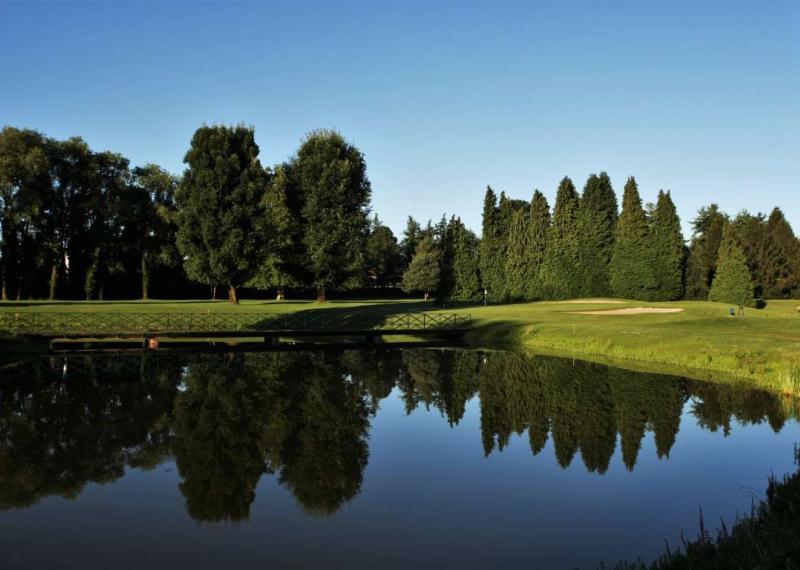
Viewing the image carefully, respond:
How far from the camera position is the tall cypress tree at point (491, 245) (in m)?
75.8

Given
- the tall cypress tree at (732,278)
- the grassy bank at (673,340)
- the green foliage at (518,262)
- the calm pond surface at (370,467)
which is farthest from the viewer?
the green foliage at (518,262)

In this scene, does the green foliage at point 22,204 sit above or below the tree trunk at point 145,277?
above

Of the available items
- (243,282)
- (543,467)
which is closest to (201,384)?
(543,467)

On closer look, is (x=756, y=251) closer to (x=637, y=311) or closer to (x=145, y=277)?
(x=637, y=311)

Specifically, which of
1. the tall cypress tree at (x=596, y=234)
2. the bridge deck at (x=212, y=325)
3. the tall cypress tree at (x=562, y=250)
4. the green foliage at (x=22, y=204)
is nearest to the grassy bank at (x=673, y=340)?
the bridge deck at (x=212, y=325)

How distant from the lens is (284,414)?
20828mm

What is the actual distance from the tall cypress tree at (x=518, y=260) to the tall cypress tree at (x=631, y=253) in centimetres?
896

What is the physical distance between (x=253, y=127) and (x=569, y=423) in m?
49.4

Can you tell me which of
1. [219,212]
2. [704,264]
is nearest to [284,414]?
[219,212]

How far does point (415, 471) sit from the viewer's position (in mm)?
15414

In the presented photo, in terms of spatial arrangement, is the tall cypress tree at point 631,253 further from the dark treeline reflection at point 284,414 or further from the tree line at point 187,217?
the dark treeline reflection at point 284,414

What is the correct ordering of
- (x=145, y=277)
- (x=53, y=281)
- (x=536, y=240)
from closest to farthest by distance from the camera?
(x=53, y=281) < (x=536, y=240) < (x=145, y=277)

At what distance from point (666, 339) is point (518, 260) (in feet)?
131

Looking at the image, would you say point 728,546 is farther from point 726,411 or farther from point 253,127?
→ point 253,127
